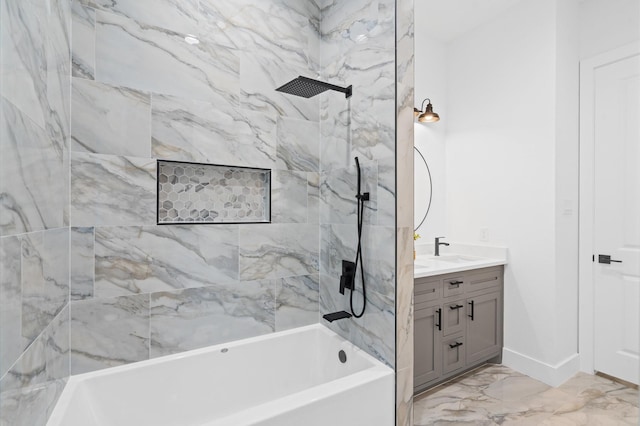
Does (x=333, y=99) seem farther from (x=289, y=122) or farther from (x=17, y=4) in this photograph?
(x=17, y=4)

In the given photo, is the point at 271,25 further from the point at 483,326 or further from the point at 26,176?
the point at 483,326

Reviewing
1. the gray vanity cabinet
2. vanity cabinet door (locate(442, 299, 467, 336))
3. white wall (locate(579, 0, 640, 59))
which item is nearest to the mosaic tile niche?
the gray vanity cabinet

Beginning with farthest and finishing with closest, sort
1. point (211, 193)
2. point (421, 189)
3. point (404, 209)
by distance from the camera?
point (421, 189) → point (211, 193) → point (404, 209)

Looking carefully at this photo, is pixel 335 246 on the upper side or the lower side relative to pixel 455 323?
upper

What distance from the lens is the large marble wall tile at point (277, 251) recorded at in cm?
195

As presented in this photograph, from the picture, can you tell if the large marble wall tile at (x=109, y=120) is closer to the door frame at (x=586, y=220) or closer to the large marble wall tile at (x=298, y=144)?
the large marble wall tile at (x=298, y=144)

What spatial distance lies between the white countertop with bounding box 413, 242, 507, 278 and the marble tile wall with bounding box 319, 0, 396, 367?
2.61 feet

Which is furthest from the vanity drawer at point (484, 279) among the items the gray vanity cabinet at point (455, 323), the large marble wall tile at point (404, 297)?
the large marble wall tile at point (404, 297)

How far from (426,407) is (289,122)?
2147 millimetres

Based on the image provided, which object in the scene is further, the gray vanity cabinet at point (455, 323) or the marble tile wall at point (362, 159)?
the gray vanity cabinet at point (455, 323)

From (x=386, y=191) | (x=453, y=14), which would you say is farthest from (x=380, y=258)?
(x=453, y=14)

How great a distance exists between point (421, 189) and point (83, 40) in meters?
2.76

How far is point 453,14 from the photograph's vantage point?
290 cm

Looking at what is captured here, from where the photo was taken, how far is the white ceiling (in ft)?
9.04
